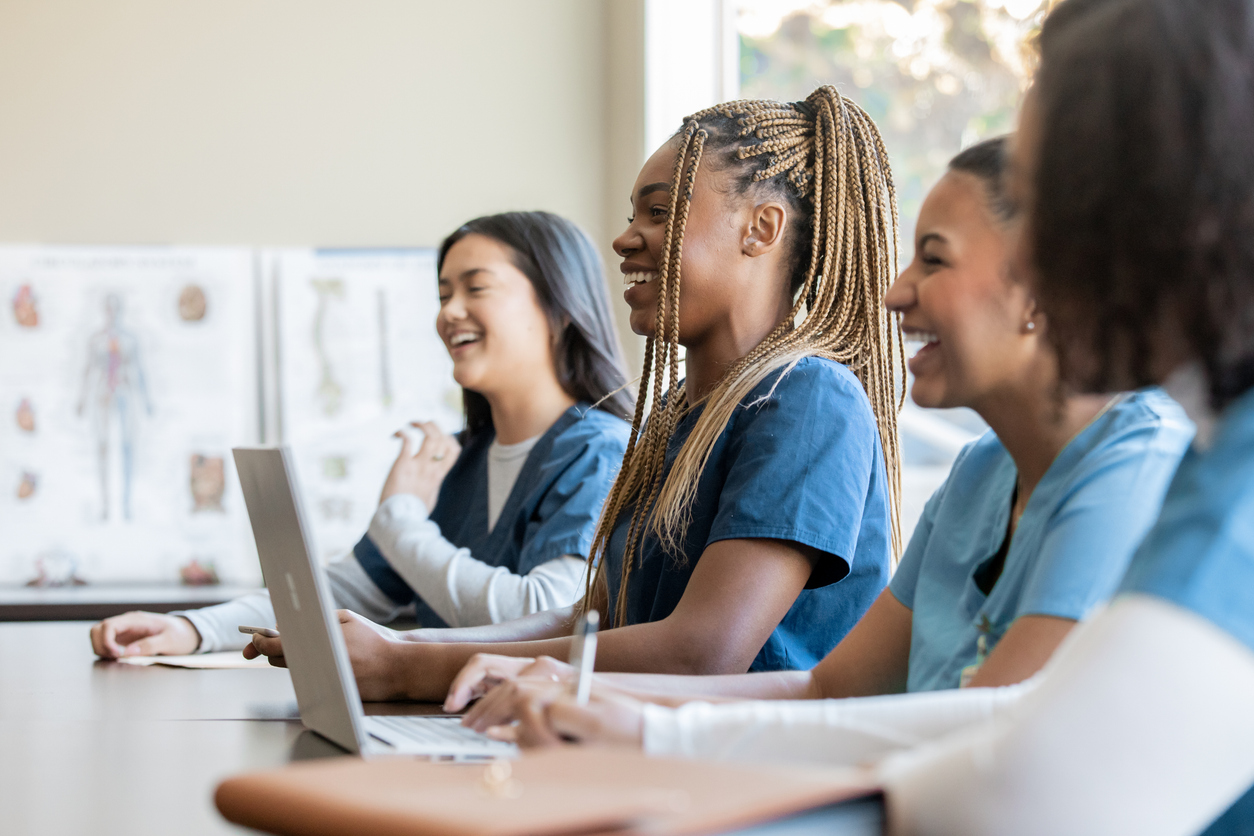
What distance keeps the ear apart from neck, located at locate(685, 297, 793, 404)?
0.07 metres

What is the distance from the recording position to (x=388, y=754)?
890 mm

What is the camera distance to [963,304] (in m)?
0.90

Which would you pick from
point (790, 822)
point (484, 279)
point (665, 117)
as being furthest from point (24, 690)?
point (665, 117)

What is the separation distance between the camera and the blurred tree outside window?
2250 millimetres

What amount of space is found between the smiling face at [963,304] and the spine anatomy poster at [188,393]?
1.91 metres

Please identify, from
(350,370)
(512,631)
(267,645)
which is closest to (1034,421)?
(512,631)

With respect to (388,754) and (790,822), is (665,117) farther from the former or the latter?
(790,822)

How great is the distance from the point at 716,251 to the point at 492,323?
2.43 feet

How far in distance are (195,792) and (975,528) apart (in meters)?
0.63

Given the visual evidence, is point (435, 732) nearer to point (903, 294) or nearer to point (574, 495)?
point (903, 294)

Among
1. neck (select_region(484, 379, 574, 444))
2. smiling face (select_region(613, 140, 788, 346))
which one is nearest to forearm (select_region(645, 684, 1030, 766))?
smiling face (select_region(613, 140, 788, 346))

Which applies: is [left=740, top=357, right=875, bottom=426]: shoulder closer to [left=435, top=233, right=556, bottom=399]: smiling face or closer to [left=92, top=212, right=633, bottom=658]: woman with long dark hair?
[left=92, top=212, right=633, bottom=658]: woman with long dark hair

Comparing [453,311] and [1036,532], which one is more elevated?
[453,311]

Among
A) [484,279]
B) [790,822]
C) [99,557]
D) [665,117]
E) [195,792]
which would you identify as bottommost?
[99,557]
